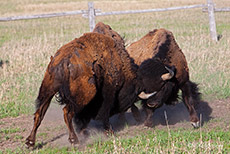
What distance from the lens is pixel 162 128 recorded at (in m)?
6.43

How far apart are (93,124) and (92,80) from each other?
1.84m

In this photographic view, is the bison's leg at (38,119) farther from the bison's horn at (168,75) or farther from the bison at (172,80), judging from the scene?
the bison's horn at (168,75)

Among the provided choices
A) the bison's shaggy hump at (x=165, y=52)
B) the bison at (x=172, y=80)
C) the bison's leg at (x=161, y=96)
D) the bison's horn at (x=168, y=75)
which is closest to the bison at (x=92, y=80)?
the bison's horn at (x=168, y=75)

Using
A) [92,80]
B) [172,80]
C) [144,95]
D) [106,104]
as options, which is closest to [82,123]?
[106,104]

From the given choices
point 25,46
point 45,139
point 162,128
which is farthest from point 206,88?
point 25,46

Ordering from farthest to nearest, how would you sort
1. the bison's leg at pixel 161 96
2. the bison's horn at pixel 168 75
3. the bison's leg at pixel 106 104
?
the bison's leg at pixel 161 96 < the bison's horn at pixel 168 75 < the bison's leg at pixel 106 104

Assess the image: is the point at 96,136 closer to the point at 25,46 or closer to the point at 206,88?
the point at 206,88

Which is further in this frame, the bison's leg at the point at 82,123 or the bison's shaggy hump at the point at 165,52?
the bison's shaggy hump at the point at 165,52

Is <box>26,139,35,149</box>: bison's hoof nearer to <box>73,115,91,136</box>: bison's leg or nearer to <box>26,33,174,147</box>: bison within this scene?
<box>26,33,174,147</box>: bison

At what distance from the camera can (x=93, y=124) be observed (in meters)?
6.73

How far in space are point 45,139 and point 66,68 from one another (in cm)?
153

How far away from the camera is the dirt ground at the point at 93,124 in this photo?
5.75 meters

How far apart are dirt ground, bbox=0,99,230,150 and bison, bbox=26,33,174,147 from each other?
16.5 inches

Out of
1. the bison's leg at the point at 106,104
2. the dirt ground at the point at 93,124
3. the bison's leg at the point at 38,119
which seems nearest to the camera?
the bison's leg at the point at 38,119
